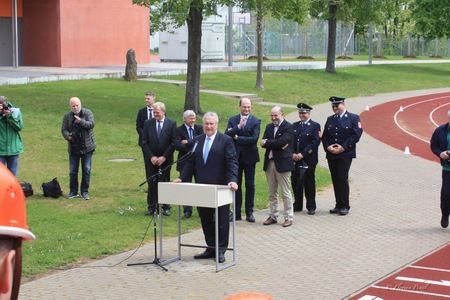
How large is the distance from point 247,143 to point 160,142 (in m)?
1.58

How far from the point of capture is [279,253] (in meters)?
12.3

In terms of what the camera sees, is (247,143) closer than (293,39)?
Yes

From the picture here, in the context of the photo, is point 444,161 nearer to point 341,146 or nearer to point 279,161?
point 341,146

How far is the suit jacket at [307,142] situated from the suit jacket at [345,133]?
0.84 feet

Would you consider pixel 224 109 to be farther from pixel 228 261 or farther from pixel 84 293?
pixel 84 293

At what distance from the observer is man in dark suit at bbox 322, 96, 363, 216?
50.4ft

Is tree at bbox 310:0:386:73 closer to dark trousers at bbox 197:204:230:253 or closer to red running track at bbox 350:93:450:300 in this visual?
red running track at bbox 350:93:450:300

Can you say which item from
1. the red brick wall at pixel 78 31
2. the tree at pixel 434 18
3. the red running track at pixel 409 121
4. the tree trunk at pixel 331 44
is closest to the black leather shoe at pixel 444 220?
the red running track at pixel 409 121

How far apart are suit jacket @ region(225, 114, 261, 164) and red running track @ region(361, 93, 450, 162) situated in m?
10.7

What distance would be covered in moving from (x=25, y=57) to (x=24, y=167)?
91.7ft

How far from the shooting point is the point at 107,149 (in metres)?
23.2

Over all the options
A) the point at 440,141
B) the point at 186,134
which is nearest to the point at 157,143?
the point at 186,134

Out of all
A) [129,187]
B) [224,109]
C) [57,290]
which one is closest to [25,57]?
[224,109]

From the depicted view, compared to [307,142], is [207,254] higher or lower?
lower
